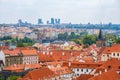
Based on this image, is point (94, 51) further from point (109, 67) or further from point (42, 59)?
point (109, 67)

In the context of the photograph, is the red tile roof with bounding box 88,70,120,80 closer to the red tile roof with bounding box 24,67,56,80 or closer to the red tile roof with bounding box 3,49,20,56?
the red tile roof with bounding box 24,67,56,80

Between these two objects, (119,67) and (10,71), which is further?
(10,71)

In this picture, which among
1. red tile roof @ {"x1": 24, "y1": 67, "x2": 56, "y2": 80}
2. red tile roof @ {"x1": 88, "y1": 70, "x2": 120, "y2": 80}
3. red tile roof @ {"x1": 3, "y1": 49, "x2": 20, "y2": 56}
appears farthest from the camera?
red tile roof @ {"x1": 3, "y1": 49, "x2": 20, "y2": 56}

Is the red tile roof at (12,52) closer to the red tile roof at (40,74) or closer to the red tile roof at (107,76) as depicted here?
the red tile roof at (40,74)

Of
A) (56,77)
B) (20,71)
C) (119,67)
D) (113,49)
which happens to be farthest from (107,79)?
(113,49)

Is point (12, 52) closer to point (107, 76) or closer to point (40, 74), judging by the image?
point (40, 74)

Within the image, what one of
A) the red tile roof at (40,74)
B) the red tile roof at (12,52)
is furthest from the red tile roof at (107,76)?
the red tile roof at (12,52)

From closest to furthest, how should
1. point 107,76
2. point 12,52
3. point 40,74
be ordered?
point 107,76 < point 40,74 < point 12,52

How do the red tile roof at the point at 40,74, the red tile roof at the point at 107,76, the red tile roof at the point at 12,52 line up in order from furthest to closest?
the red tile roof at the point at 12,52, the red tile roof at the point at 40,74, the red tile roof at the point at 107,76

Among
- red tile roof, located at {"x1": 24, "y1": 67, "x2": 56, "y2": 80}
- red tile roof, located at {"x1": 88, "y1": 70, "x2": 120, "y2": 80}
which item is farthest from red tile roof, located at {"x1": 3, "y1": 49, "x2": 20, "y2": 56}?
red tile roof, located at {"x1": 88, "y1": 70, "x2": 120, "y2": 80}

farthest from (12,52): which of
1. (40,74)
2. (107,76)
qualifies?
(107,76)

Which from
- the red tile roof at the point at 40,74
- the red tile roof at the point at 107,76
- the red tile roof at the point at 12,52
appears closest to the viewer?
the red tile roof at the point at 107,76
